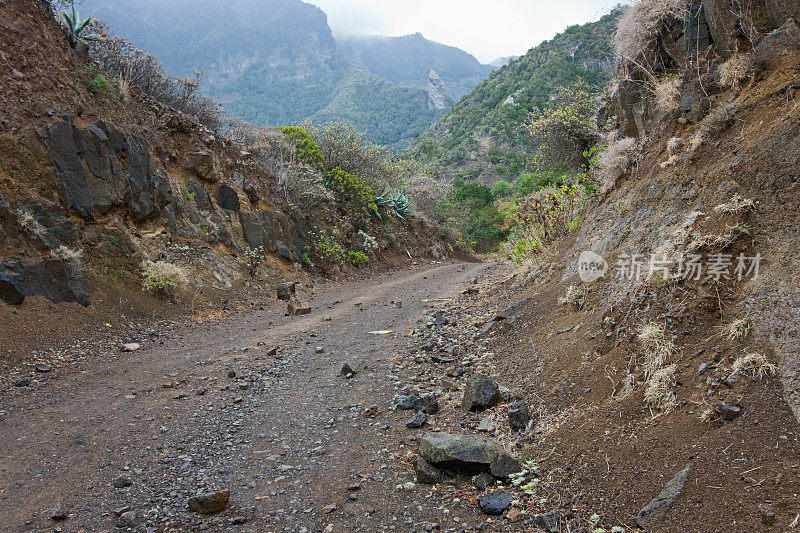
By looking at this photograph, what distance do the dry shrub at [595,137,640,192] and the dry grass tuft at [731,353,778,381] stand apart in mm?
3685

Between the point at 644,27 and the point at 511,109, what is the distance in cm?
4165

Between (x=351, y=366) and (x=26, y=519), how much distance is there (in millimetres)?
3221

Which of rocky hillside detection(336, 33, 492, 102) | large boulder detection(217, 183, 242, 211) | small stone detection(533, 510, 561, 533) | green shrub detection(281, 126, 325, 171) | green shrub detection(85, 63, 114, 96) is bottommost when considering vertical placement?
small stone detection(533, 510, 561, 533)

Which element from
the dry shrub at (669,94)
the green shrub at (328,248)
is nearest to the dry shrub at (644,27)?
the dry shrub at (669,94)

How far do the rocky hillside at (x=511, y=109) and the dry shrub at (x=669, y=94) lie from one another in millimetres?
34145

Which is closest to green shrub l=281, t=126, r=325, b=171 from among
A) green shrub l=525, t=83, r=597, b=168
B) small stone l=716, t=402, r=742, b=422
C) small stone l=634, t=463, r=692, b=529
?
green shrub l=525, t=83, r=597, b=168

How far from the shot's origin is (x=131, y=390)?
5.05 m

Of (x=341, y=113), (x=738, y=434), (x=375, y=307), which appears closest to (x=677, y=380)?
(x=738, y=434)

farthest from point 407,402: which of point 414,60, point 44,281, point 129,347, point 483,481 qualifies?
point 414,60

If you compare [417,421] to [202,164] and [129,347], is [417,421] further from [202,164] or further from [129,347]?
[202,164]

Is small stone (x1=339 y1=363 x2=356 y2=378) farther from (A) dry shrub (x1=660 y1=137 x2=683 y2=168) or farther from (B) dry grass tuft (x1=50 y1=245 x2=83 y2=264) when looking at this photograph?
(B) dry grass tuft (x1=50 y1=245 x2=83 y2=264)

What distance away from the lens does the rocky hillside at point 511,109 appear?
42406mm

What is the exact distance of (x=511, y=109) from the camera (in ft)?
147

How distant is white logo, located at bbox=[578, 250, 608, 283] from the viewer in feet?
16.5
